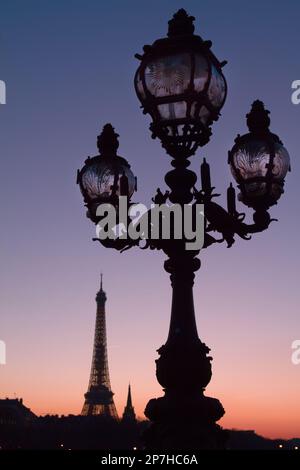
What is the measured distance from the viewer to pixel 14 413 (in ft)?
512

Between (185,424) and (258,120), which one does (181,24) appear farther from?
(185,424)

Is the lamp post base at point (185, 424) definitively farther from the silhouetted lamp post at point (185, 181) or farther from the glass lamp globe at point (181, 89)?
the glass lamp globe at point (181, 89)

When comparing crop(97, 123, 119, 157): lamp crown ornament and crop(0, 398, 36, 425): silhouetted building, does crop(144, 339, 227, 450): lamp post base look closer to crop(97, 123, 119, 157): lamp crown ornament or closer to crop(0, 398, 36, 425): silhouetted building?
crop(97, 123, 119, 157): lamp crown ornament

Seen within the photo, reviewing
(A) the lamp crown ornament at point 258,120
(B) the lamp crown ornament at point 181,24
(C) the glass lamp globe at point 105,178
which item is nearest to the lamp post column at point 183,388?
(C) the glass lamp globe at point 105,178

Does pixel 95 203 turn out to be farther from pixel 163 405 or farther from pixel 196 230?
pixel 163 405

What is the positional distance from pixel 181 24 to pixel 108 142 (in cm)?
132

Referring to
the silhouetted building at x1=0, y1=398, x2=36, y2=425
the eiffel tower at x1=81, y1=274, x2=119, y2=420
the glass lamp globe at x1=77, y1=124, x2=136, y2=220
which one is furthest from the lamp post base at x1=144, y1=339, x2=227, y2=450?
the silhouetted building at x1=0, y1=398, x2=36, y2=425

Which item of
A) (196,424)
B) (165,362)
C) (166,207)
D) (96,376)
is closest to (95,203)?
(166,207)

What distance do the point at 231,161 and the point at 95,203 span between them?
53.8 inches

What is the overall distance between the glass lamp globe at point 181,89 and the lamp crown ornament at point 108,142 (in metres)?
0.61

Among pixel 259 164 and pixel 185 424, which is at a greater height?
pixel 259 164

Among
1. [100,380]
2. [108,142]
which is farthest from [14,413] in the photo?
[108,142]
